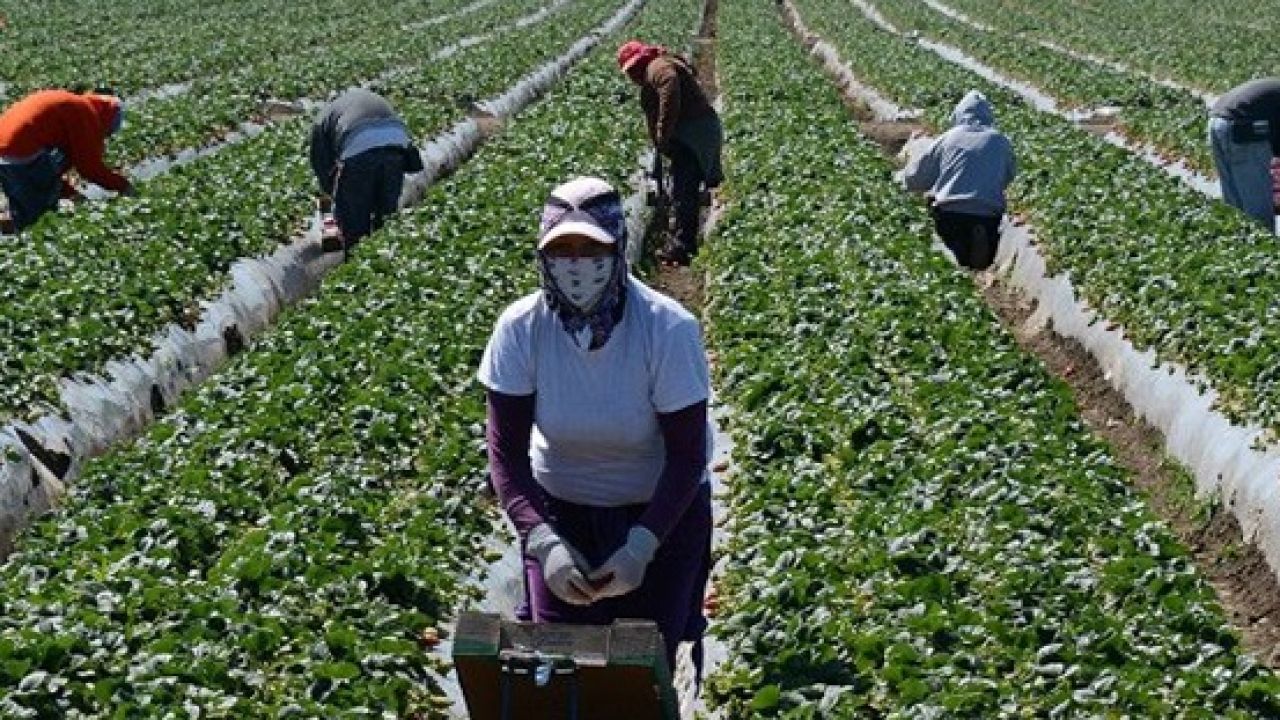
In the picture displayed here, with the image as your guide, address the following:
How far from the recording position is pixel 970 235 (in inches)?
586

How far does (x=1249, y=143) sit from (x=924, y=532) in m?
8.44

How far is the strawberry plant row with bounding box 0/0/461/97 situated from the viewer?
3009 centimetres

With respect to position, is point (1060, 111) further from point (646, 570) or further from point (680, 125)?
point (646, 570)

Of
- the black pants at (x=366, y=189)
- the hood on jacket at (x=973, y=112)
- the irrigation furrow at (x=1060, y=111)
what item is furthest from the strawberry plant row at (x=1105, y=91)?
the black pants at (x=366, y=189)

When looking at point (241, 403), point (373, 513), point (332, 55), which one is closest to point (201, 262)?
point (241, 403)

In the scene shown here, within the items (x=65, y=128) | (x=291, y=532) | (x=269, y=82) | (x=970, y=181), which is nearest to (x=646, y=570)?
(x=291, y=532)

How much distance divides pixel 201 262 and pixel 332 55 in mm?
21351

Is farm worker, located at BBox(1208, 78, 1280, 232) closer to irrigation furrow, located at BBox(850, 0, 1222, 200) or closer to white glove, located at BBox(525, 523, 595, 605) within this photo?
irrigation furrow, located at BBox(850, 0, 1222, 200)

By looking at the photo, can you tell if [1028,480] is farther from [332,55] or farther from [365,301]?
[332,55]

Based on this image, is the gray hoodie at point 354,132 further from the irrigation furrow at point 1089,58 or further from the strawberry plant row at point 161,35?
the irrigation furrow at point 1089,58

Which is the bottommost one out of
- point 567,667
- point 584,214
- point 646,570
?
point 646,570

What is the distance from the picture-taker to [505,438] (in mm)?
5723

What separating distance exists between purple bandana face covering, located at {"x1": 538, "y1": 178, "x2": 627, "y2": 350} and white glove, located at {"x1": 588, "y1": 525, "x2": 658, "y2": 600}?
641 mm

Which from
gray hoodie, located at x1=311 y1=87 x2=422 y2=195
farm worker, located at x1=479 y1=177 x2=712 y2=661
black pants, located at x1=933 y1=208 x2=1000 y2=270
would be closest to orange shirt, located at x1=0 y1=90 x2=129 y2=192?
gray hoodie, located at x1=311 y1=87 x2=422 y2=195
